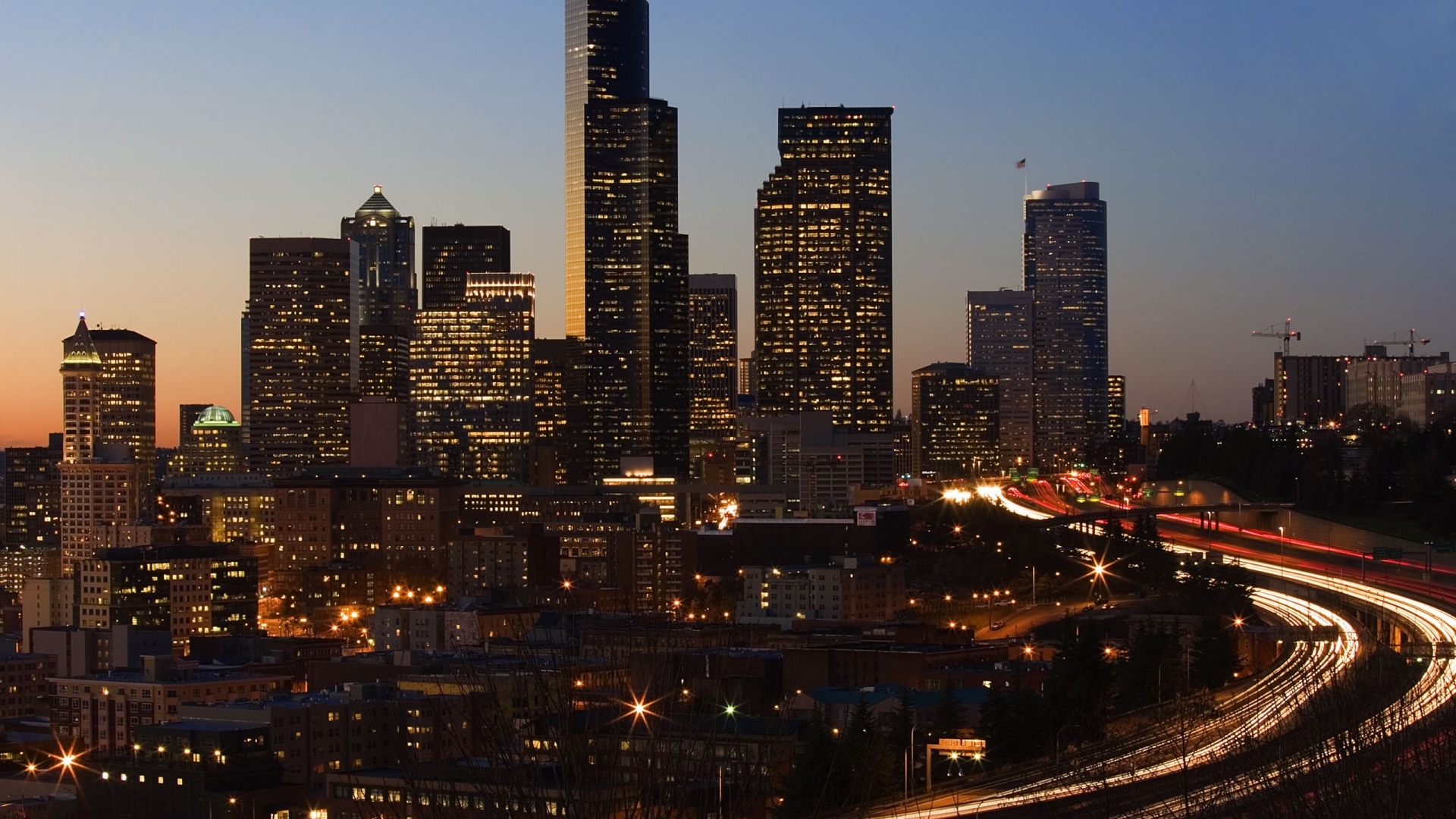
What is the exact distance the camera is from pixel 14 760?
6706cm

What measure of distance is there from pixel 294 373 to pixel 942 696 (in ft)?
478

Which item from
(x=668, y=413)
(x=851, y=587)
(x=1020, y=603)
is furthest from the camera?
(x=668, y=413)

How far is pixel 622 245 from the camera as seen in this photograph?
195125 mm

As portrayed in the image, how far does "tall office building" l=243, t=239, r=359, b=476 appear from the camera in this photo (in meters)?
188

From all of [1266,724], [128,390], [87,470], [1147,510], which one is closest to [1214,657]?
[1266,724]

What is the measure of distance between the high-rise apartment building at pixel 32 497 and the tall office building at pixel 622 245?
48.5 meters

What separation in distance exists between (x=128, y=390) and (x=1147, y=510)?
97.0 meters

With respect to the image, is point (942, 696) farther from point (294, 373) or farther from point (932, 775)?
point (294, 373)

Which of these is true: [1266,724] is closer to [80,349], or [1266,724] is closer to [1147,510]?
[1147,510]

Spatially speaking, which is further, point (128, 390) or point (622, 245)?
point (622, 245)

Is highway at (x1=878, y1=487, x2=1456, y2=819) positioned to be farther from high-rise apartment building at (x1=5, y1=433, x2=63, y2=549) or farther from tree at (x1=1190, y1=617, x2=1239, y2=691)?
high-rise apartment building at (x1=5, y1=433, x2=63, y2=549)

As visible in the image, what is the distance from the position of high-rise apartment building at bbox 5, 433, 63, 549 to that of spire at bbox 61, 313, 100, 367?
61.6ft

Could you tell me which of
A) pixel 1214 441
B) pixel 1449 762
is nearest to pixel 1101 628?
pixel 1449 762

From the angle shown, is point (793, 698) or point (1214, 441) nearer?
point (793, 698)
